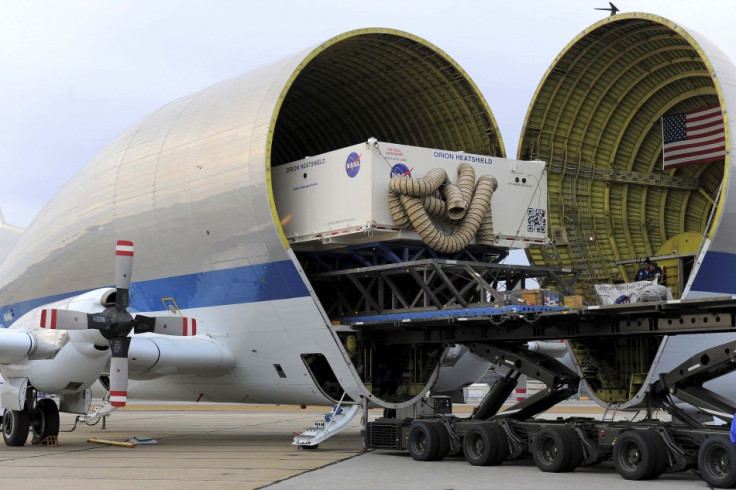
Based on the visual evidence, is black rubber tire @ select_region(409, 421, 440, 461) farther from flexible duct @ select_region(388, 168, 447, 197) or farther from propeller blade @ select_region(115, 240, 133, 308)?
propeller blade @ select_region(115, 240, 133, 308)

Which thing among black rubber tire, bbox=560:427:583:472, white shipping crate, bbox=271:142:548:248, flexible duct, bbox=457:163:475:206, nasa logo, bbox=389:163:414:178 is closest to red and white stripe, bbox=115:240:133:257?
white shipping crate, bbox=271:142:548:248

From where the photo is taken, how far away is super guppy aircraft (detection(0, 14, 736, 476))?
23.1m

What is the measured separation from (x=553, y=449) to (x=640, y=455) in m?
2.00

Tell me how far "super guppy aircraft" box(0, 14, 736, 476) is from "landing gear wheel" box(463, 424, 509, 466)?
3289mm

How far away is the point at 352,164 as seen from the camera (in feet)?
75.6

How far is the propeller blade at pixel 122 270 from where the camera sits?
22.6 m

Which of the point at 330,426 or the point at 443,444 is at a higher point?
the point at 330,426

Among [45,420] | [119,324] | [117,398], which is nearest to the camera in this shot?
[117,398]

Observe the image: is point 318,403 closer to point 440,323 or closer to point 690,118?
point 440,323

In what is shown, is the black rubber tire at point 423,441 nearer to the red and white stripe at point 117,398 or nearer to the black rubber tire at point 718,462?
the black rubber tire at point 718,462

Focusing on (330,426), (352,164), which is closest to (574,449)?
(330,426)

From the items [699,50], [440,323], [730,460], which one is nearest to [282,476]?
[440,323]

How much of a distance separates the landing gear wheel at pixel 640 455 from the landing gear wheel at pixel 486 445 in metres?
2.65

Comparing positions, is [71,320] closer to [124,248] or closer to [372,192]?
[124,248]
